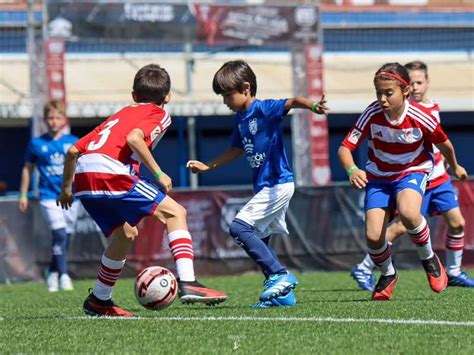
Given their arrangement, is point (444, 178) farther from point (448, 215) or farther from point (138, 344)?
point (138, 344)

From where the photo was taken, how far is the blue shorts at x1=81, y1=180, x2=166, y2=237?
6.97 m

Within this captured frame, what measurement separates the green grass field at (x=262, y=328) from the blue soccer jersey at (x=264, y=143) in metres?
0.92

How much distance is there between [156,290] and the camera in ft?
22.3

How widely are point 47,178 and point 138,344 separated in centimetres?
646

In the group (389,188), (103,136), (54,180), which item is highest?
(103,136)

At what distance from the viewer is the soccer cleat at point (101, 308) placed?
23.8 feet

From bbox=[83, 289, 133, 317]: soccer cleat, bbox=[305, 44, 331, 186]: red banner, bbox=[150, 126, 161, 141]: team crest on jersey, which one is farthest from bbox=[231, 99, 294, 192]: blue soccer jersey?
bbox=[305, 44, 331, 186]: red banner

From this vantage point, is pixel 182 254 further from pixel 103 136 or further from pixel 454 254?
pixel 454 254

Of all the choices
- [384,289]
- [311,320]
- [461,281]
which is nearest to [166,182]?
[311,320]

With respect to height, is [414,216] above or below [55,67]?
below

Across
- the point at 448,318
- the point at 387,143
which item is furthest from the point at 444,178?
the point at 448,318

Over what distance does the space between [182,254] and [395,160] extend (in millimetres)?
2018

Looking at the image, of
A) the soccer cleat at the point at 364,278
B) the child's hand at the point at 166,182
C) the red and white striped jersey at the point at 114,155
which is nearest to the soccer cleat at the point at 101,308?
the red and white striped jersey at the point at 114,155

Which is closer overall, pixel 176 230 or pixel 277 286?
pixel 176 230
